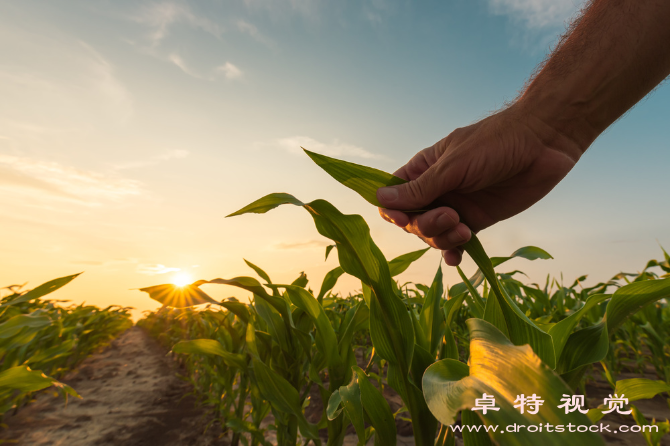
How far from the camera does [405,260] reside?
109cm

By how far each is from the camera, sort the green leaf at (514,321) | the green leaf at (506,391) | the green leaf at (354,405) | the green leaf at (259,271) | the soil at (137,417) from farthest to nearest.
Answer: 1. the soil at (137,417)
2. the green leaf at (259,271)
3. the green leaf at (354,405)
4. the green leaf at (514,321)
5. the green leaf at (506,391)

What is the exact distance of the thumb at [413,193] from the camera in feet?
2.56

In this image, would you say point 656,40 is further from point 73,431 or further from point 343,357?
point 73,431

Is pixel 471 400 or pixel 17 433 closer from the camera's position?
pixel 471 400

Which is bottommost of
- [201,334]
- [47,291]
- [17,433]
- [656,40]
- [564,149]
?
[17,433]

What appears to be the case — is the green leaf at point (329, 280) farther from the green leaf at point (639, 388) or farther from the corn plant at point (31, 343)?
the corn plant at point (31, 343)

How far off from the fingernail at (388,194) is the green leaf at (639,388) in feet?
2.33

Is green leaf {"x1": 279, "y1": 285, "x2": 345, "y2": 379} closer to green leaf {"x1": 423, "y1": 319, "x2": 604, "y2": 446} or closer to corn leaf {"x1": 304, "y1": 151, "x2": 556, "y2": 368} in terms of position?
corn leaf {"x1": 304, "y1": 151, "x2": 556, "y2": 368}

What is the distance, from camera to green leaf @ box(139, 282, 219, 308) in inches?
34.2

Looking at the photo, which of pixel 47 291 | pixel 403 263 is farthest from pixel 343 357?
pixel 47 291

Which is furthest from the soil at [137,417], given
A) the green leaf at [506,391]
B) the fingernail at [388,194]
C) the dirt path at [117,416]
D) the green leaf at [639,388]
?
the green leaf at [506,391]

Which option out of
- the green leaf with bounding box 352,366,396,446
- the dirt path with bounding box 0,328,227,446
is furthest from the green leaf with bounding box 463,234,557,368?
the dirt path with bounding box 0,328,227,446

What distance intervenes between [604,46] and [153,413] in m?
2.91

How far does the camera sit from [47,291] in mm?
1525
